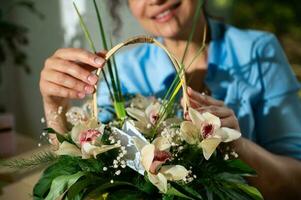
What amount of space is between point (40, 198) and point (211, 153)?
0.28 metres

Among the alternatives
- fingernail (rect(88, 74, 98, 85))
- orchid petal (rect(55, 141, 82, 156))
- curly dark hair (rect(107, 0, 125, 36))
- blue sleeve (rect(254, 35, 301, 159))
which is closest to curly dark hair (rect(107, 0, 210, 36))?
curly dark hair (rect(107, 0, 125, 36))

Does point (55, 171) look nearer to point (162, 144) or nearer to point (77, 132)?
point (77, 132)

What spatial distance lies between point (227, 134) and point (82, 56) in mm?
282

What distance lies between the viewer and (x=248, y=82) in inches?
38.3

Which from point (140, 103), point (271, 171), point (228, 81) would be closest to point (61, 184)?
point (140, 103)

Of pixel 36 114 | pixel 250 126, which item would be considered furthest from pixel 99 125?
pixel 36 114

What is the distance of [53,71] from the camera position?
73 centimetres

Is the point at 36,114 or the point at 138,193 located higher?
the point at 138,193

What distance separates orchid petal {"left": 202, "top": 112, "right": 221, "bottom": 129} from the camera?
600 mm

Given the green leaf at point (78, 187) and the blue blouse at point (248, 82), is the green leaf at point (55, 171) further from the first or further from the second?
the blue blouse at point (248, 82)

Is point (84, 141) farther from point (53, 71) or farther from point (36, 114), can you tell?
point (36, 114)

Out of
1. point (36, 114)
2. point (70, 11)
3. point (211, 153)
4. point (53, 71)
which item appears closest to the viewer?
point (211, 153)

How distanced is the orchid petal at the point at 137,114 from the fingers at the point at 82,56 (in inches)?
4.0

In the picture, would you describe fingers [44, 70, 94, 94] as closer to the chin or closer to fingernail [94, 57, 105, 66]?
fingernail [94, 57, 105, 66]
